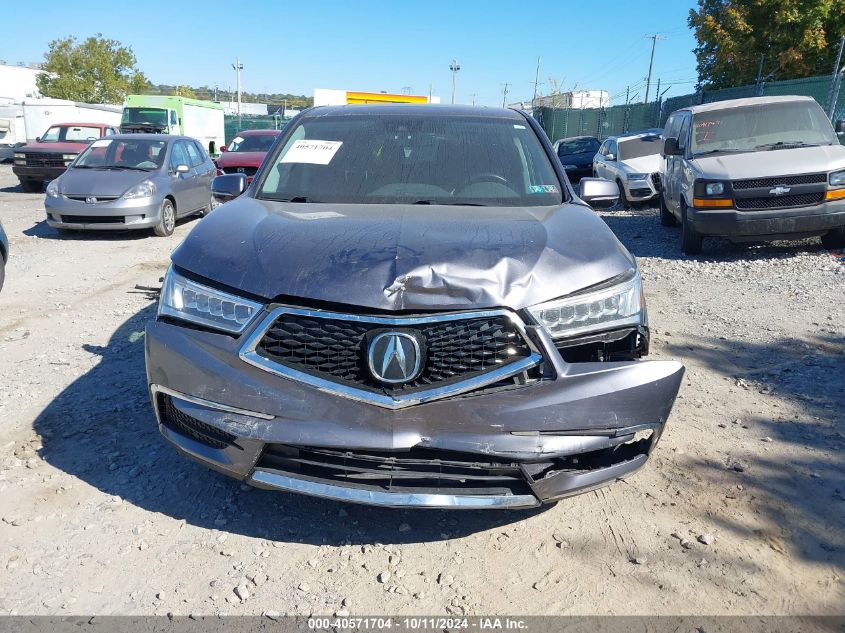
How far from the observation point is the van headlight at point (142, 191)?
10305mm

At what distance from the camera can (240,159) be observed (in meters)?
15.0

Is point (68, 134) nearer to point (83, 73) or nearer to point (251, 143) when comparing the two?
point (251, 143)

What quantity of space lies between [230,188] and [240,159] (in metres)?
11.6

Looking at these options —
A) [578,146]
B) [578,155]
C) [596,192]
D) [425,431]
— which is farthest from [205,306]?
[578,146]

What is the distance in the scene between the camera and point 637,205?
14.3m

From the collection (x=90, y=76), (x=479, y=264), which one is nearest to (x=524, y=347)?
(x=479, y=264)

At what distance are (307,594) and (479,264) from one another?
53.7 inches

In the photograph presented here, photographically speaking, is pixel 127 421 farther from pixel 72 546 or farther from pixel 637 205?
pixel 637 205

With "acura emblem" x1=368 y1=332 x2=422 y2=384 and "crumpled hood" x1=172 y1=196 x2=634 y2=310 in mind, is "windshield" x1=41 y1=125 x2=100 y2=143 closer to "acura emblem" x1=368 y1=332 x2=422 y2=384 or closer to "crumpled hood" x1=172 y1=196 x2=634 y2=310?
"crumpled hood" x1=172 y1=196 x2=634 y2=310

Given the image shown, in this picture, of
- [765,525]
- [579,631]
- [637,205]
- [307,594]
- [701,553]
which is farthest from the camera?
[637,205]

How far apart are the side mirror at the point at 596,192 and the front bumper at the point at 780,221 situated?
15.9ft

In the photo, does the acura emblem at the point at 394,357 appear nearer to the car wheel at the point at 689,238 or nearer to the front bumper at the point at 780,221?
the front bumper at the point at 780,221

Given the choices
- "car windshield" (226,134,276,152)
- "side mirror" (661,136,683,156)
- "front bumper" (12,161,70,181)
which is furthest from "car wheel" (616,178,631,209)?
"front bumper" (12,161,70,181)

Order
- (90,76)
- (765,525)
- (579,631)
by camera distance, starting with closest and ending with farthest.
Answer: (579,631) < (765,525) < (90,76)
